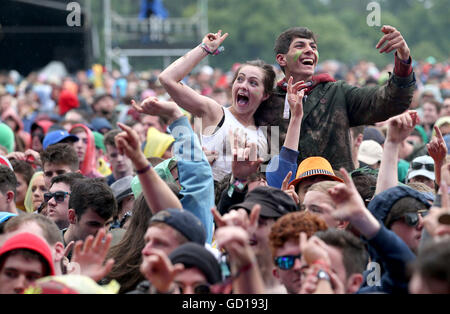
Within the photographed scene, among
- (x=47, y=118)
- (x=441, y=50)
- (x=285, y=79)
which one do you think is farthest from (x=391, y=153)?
(x=441, y=50)

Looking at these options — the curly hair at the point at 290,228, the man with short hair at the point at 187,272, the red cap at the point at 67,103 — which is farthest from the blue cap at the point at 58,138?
the red cap at the point at 67,103

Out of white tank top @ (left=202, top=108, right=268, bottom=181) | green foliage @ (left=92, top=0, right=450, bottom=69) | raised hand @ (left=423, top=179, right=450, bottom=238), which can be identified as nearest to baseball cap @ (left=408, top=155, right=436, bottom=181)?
white tank top @ (left=202, top=108, right=268, bottom=181)

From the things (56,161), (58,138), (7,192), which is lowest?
(7,192)

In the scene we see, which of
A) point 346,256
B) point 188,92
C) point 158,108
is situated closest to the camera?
point 346,256

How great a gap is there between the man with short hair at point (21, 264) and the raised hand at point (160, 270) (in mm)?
761

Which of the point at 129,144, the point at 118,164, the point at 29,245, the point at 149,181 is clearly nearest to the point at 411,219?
the point at 149,181

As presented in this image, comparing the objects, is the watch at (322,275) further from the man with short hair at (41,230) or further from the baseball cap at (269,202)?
the man with short hair at (41,230)

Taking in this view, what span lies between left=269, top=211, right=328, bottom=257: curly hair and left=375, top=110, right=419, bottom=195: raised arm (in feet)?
2.90

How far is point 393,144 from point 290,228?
3.81ft

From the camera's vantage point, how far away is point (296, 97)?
5805mm

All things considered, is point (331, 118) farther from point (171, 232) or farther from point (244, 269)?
point (244, 269)

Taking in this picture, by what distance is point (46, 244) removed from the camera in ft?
13.6

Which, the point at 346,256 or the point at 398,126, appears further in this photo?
the point at 398,126
